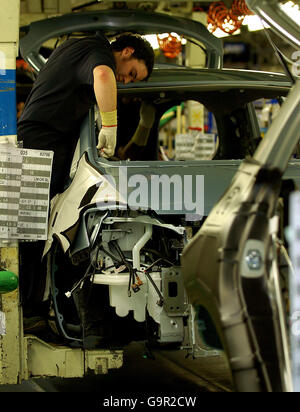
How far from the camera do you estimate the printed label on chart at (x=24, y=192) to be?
173 inches

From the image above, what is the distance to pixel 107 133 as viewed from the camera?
4695 mm

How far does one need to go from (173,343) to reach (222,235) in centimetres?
167

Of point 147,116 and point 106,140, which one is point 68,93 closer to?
point 106,140

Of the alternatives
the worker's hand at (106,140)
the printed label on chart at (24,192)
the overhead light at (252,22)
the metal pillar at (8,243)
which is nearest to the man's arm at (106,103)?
the worker's hand at (106,140)

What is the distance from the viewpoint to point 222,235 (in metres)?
3.12

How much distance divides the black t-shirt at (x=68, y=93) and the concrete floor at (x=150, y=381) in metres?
1.58

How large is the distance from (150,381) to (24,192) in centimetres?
209

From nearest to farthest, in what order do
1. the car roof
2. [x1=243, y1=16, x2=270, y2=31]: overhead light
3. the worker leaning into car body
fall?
the worker leaning into car body, the car roof, [x1=243, y1=16, x2=270, y2=31]: overhead light

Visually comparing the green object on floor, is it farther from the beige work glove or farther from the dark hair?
the dark hair

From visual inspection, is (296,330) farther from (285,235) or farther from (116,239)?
(116,239)

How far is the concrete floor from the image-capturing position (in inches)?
221

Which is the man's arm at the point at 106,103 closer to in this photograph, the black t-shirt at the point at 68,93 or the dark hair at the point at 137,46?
the black t-shirt at the point at 68,93

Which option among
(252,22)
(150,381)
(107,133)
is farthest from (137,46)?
(252,22)

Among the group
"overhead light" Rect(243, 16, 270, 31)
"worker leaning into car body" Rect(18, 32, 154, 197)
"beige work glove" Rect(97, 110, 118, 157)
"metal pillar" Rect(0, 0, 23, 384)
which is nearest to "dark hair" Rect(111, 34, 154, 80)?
"worker leaning into car body" Rect(18, 32, 154, 197)
